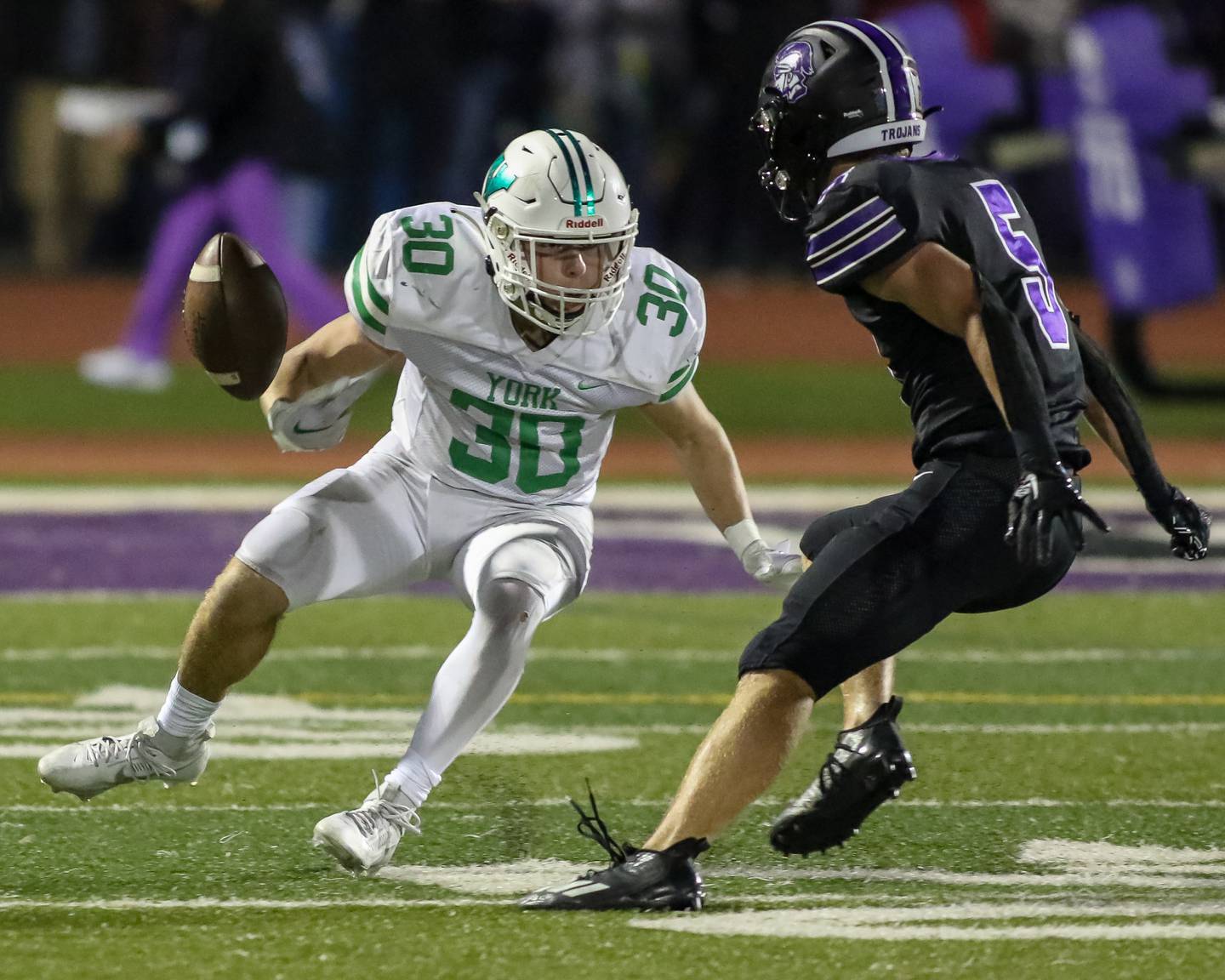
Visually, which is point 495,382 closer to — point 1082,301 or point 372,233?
point 372,233

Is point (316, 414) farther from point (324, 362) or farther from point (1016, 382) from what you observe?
point (1016, 382)

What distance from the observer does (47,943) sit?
11.7 ft

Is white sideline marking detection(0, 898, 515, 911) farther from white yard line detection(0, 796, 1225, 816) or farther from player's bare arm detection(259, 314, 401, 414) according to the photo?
player's bare arm detection(259, 314, 401, 414)

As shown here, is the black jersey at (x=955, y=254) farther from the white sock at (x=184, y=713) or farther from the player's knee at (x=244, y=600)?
the white sock at (x=184, y=713)

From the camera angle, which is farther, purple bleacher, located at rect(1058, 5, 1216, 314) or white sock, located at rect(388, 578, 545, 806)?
purple bleacher, located at rect(1058, 5, 1216, 314)

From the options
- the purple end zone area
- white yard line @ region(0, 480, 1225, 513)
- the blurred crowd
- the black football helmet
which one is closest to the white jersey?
the black football helmet

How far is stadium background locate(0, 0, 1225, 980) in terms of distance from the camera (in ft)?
13.1

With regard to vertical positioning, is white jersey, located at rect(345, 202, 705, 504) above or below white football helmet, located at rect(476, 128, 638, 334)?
below

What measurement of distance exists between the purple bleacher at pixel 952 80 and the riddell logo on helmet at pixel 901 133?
6.54 metres

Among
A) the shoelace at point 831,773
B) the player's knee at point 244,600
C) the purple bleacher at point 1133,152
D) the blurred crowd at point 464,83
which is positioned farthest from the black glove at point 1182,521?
the blurred crowd at point 464,83

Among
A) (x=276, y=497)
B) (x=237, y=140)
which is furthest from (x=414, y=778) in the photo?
(x=237, y=140)

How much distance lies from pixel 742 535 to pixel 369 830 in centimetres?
90

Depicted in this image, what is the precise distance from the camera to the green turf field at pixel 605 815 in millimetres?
3543

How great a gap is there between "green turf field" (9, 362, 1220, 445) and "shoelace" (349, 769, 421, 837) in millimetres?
6631
